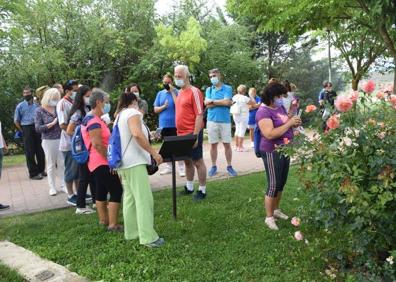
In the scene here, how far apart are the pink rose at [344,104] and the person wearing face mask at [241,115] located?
8.57 metres

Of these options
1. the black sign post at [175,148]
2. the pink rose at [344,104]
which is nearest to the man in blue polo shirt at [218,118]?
the black sign post at [175,148]

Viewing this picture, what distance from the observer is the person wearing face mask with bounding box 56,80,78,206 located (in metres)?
6.75

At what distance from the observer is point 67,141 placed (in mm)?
6891

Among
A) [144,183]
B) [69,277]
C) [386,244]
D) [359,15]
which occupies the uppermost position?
[359,15]

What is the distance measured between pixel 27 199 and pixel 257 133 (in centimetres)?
427

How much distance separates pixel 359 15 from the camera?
9141mm

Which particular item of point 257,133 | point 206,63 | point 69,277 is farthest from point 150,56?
point 69,277

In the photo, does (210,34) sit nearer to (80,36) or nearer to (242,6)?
(80,36)

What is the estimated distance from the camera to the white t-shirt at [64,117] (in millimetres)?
6723

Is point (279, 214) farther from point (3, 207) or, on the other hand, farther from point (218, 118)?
point (3, 207)

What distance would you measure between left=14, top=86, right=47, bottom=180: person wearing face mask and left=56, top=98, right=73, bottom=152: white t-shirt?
272cm

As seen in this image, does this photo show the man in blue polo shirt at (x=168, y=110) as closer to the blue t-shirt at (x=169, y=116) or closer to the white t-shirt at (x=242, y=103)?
the blue t-shirt at (x=169, y=116)

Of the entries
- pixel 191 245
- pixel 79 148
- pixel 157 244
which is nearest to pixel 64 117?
pixel 79 148

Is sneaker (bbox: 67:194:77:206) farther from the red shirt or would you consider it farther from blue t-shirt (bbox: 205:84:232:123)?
blue t-shirt (bbox: 205:84:232:123)
